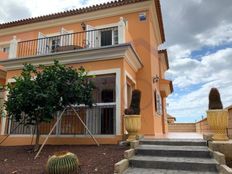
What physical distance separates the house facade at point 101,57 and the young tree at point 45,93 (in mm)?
1603

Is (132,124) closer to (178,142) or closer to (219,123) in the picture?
(178,142)

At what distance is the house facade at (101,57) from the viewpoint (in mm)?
9102

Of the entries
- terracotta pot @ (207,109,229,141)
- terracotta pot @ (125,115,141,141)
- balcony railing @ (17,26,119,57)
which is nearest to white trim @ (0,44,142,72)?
balcony railing @ (17,26,119,57)

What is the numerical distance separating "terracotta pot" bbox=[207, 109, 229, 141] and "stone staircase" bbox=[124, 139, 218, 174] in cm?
51

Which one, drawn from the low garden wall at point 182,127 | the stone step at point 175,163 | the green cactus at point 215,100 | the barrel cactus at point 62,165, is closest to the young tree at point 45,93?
the barrel cactus at point 62,165

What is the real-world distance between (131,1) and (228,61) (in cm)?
693

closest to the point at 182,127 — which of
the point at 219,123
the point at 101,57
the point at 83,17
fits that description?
the point at 83,17

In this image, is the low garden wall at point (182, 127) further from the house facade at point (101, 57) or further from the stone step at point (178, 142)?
the stone step at point (178, 142)

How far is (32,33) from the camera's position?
14.7 meters

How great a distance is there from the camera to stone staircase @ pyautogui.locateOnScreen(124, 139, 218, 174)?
5.30 m

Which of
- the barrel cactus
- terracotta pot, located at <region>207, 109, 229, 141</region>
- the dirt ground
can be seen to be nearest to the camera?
the barrel cactus

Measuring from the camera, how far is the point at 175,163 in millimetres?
5496

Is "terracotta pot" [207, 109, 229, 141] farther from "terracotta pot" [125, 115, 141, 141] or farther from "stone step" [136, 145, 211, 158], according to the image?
"terracotta pot" [125, 115, 141, 141]

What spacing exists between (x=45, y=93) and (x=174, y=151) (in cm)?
492
